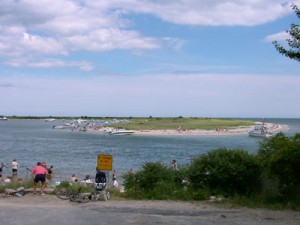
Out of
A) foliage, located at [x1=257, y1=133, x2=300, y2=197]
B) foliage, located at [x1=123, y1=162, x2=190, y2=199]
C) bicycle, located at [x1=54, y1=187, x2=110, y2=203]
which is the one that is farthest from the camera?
foliage, located at [x1=123, y1=162, x2=190, y2=199]

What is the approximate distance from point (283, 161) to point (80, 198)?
6131 millimetres

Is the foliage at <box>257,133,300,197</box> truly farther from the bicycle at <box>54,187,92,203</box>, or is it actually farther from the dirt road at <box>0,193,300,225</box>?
the bicycle at <box>54,187,92,203</box>

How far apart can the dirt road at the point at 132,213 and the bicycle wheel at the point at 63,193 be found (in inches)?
17.9

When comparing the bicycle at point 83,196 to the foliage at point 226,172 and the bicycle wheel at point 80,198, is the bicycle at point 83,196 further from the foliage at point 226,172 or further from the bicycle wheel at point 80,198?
the foliage at point 226,172

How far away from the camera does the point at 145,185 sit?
1562cm

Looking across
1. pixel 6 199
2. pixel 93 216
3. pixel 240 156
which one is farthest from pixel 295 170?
pixel 6 199

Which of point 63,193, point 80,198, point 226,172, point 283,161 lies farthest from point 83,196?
point 283,161

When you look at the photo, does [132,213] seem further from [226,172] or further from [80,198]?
[226,172]

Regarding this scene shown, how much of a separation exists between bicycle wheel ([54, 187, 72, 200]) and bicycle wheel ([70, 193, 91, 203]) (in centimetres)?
29

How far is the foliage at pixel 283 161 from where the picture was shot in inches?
513

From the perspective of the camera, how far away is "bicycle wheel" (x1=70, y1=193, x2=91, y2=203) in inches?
568

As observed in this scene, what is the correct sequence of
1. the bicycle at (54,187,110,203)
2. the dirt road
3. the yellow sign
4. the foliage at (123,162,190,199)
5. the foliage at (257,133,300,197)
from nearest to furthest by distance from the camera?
the dirt road < the foliage at (257,133,300,197) < the bicycle at (54,187,110,203) < the foliage at (123,162,190,199) < the yellow sign

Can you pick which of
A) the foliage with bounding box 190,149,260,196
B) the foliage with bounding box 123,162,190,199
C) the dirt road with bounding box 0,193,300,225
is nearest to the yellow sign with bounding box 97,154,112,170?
the foliage with bounding box 123,162,190,199

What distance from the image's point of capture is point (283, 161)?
1312cm
